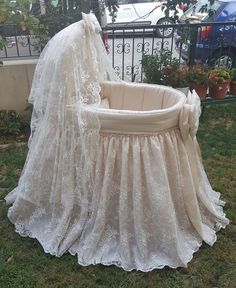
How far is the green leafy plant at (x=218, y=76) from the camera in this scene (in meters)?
3.72

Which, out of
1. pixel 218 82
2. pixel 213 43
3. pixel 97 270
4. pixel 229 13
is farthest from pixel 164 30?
pixel 97 270

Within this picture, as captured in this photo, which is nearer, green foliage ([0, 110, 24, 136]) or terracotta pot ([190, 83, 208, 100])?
green foliage ([0, 110, 24, 136])

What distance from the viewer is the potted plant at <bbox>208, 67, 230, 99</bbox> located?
12.2ft

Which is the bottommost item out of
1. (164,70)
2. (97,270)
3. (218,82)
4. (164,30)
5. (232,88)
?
(97,270)

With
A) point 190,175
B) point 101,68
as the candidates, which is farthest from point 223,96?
point 190,175

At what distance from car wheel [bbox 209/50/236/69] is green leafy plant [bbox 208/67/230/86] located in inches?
14.7

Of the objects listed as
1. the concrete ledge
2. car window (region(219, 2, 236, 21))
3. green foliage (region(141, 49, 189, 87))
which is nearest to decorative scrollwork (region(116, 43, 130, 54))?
green foliage (region(141, 49, 189, 87))

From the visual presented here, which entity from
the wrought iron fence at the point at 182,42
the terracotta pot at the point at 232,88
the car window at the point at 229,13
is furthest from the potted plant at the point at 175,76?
the car window at the point at 229,13

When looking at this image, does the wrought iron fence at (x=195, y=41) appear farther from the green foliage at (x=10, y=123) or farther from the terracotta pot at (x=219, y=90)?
the green foliage at (x=10, y=123)

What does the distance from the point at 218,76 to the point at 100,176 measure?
229cm

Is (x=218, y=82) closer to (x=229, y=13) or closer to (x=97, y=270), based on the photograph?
(x=229, y=13)

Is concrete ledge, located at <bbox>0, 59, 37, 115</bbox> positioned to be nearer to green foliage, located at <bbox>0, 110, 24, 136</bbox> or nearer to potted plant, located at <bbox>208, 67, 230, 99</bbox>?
green foliage, located at <bbox>0, 110, 24, 136</bbox>

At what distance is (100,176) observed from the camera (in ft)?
6.56

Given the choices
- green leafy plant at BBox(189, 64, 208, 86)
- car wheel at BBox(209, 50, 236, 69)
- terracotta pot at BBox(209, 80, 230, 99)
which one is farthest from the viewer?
car wheel at BBox(209, 50, 236, 69)
